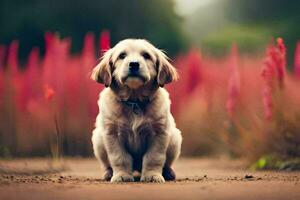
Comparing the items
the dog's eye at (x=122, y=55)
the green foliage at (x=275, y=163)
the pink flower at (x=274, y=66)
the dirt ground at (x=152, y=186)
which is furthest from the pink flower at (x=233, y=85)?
the dog's eye at (x=122, y=55)

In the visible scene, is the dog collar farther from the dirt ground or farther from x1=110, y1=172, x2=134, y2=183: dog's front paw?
the dirt ground

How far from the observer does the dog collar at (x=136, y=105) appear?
22.2 ft

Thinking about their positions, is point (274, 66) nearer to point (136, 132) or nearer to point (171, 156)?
point (171, 156)

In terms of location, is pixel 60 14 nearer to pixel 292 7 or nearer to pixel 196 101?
pixel 292 7

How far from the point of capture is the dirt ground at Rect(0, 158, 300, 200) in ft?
17.6

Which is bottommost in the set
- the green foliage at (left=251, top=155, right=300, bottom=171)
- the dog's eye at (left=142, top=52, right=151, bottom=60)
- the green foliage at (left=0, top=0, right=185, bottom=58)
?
the green foliage at (left=251, top=155, right=300, bottom=171)

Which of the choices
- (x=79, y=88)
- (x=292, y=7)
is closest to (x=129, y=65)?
(x=79, y=88)

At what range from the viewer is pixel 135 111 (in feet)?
22.2

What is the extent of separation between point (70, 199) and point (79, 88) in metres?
5.82

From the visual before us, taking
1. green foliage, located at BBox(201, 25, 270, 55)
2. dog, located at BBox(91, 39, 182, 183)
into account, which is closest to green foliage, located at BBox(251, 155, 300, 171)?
dog, located at BBox(91, 39, 182, 183)

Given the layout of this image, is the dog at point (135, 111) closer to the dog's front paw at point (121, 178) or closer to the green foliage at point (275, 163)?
the dog's front paw at point (121, 178)

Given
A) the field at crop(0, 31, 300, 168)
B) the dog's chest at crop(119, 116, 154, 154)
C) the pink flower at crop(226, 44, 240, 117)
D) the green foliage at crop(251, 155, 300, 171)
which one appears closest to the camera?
the dog's chest at crop(119, 116, 154, 154)

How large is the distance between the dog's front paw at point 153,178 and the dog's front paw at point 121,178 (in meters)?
0.12

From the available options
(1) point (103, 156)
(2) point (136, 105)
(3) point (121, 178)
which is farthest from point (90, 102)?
(3) point (121, 178)
